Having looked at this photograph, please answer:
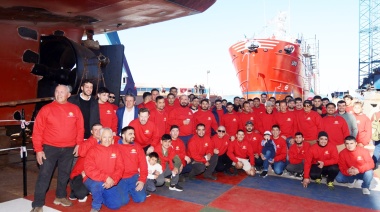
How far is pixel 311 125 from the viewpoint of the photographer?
6.15 m

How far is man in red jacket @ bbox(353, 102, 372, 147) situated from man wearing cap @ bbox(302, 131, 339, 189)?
2.85 ft

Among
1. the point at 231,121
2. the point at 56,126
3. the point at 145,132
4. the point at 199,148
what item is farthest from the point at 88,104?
the point at 231,121

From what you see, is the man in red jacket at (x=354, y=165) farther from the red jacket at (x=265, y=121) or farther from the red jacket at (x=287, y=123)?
the red jacket at (x=265, y=121)

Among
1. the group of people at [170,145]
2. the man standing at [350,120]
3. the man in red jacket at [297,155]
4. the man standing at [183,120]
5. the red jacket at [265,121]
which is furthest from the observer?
the red jacket at [265,121]

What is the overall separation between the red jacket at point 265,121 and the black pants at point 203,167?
1.89 metres

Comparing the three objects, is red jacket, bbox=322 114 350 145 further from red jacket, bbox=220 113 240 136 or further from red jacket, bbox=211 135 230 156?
red jacket, bbox=211 135 230 156

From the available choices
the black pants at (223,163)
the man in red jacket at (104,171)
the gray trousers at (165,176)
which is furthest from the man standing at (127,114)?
the black pants at (223,163)

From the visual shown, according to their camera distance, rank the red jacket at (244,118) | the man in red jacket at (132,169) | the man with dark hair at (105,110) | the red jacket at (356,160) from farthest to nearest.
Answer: the red jacket at (244,118)
the man with dark hair at (105,110)
the red jacket at (356,160)
the man in red jacket at (132,169)

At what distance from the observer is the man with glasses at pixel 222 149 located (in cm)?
607

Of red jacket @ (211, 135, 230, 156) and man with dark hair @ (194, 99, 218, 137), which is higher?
man with dark hair @ (194, 99, 218, 137)

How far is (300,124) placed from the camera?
20.9 feet

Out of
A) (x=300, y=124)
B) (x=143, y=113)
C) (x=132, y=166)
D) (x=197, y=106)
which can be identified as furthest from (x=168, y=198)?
(x=300, y=124)

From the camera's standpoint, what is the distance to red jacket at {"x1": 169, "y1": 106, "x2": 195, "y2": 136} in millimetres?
6270

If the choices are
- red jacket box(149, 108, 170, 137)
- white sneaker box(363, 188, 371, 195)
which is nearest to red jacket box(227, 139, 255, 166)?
red jacket box(149, 108, 170, 137)
